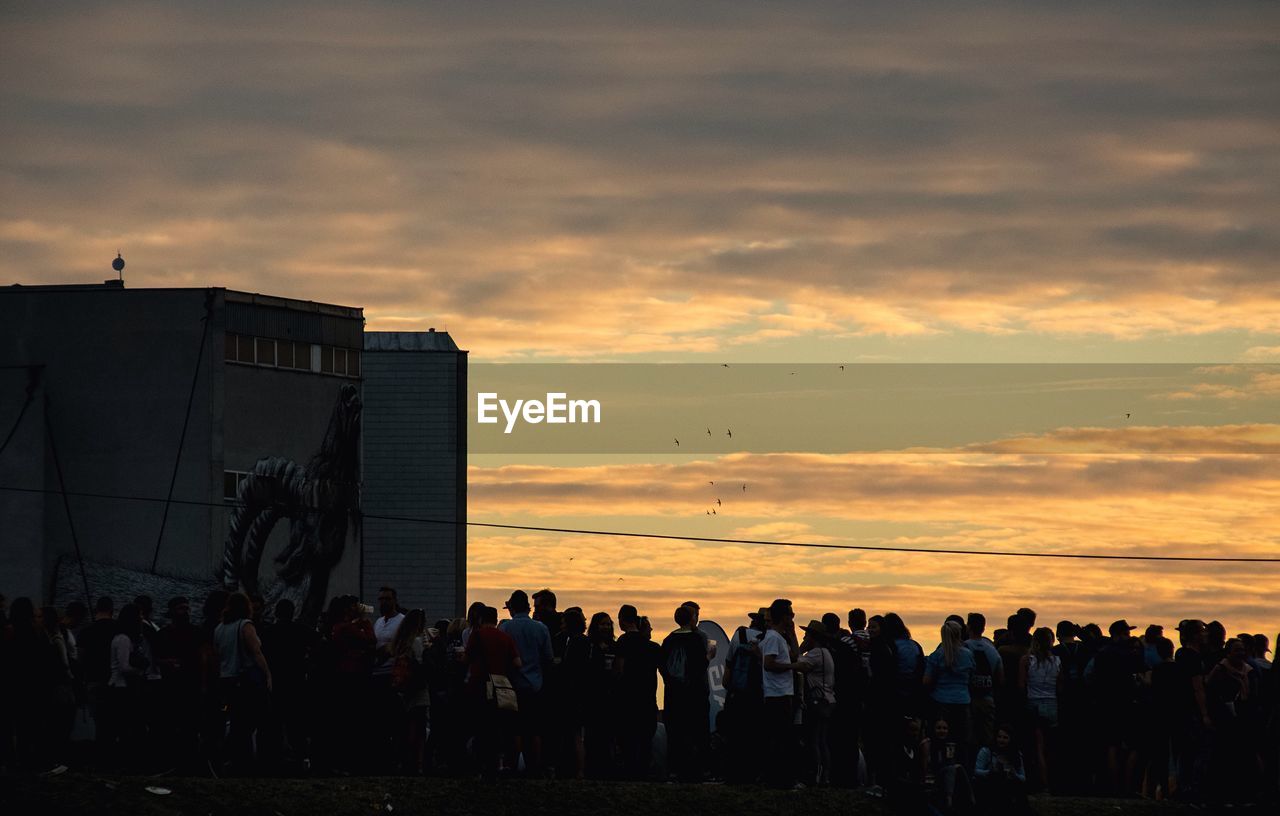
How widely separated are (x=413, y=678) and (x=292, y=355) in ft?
94.1

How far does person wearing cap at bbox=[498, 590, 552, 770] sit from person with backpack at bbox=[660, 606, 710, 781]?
1.50 metres

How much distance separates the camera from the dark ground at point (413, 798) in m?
16.9

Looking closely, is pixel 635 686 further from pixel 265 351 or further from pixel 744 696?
pixel 265 351

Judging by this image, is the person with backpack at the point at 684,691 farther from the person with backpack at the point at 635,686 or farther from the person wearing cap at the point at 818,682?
the person wearing cap at the point at 818,682

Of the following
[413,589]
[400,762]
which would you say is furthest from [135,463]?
[400,762]

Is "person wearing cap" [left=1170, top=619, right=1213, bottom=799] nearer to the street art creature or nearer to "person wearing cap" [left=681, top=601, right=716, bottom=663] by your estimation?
"person wearing cap" [left=681, top=601, right=716, bottom=663]

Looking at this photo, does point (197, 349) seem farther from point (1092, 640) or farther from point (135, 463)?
point (1092, 640)

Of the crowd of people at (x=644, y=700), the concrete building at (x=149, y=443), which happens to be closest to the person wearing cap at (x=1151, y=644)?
the crowd of people at (x=644, y=700)

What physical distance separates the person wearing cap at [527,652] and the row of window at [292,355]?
2673 cm

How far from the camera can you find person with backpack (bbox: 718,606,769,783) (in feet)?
66.0

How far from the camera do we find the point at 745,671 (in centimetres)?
2012

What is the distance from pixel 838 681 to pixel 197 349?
88.3 ft

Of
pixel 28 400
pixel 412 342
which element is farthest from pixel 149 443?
pixel 412 342

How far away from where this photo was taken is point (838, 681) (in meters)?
20.5
